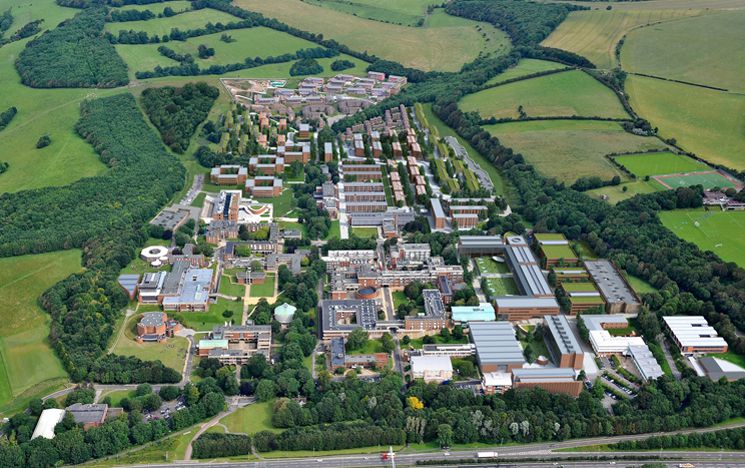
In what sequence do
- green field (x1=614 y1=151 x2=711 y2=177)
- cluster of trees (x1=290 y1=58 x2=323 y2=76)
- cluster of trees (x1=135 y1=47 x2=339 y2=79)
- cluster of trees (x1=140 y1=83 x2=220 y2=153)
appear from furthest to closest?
cluster of trees (x1=290 y1=58 x2=323 y2=76)
cluster of trees (x1=135 y1=47 x2=339 y2=79)
cluster of trees (x1=140 y1=83 x2=220 y2=153)
green field (x1=614 y1=151 x2=711 y2=177)

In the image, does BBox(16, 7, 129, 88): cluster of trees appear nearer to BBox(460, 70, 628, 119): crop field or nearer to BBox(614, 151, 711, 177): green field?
BBox(460, 70, 628, 119): crop field

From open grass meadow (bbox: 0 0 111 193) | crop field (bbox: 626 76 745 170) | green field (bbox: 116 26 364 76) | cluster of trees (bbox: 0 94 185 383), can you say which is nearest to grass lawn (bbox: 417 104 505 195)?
green field (bbox: 116 26 364 76)

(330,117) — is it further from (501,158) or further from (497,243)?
(497,243)

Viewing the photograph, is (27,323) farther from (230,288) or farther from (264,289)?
(264,289)

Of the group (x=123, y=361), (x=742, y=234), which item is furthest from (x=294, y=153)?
(x=742, y=234)

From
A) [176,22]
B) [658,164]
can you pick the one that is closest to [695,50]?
[658,164]

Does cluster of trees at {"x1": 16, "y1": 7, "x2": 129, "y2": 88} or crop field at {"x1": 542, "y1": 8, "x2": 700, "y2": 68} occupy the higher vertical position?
crop field at {"x1": 542, "y1": 8, "x2": 700, "y2": 68}
